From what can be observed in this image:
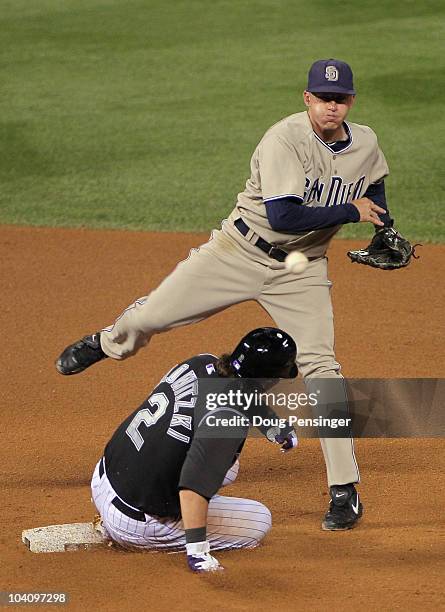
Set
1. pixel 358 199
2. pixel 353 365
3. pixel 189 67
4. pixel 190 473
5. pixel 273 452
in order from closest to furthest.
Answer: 1. pixel 190 473
2. pixel 358 199
3. pixel 273 452
4. pixel 353 365
5. pixel 189 67

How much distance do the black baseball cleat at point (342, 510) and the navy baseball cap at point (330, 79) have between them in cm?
173

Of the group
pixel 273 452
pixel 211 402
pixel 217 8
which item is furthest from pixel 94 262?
pixel 217 8

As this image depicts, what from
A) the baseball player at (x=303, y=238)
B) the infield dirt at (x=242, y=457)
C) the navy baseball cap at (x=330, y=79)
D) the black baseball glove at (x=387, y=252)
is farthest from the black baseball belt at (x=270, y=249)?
the infield dirt at (x=242, y=457)

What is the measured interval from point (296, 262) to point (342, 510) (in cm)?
110

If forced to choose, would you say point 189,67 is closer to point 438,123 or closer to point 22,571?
point 438,123

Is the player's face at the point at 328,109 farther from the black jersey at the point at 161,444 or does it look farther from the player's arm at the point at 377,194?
the black jersey at the point at 161,444

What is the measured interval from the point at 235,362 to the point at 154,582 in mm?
867

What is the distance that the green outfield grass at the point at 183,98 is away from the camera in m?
10.9

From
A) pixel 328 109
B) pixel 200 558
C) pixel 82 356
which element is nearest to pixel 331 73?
pixel 328 109

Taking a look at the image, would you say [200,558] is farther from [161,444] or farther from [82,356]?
[82,356]

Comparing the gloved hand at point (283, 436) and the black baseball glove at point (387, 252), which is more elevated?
the black baseball glove at point (387, 252)

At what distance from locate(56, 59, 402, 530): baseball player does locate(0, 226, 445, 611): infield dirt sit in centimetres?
45

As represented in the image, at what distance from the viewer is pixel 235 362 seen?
4203 mm

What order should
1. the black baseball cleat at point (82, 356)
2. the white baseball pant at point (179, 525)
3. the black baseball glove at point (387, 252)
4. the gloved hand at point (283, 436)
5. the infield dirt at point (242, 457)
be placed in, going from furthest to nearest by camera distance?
the black baseball cleat at point (82, 356)
the black baseball glove at point (387, 252)
the gloved hand at point (283, 436)
the white baseball pant at point (179, 525)
the infield dirt at point (242, 457)
